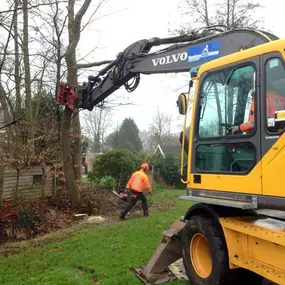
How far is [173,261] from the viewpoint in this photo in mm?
6531

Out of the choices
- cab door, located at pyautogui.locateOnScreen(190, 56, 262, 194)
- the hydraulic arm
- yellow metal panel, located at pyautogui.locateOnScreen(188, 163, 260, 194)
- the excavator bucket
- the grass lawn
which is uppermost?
the hydraulic arm

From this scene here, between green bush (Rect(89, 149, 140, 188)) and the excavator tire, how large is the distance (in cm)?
1468

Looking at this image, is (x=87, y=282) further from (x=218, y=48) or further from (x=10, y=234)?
(x=10, y=234)

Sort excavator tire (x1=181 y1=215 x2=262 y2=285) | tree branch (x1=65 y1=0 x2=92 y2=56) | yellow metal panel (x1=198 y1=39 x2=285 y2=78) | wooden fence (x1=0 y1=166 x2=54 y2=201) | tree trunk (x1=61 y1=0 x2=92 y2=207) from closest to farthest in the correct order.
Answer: yellow metal panel (x1=198 y1=39 x2=285 y2=78) → excavator tire (x1=181 y1=215 x2=262 y2=285) → tree trunk (x1=61 y1=0 x2=92 y2=207) → tree branch (x1=65 y1=0 x2=92 y2=56) → wooden fence (x1=0 y1=166 x2=54 y2=201)

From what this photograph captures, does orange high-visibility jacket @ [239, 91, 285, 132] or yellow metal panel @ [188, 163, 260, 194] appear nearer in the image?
orange high-visibility jacket @ [239, 91, 285, 132]

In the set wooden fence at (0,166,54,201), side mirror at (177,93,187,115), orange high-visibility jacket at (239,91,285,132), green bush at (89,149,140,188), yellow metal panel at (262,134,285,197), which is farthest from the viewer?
green bush at (89,149,140,188)

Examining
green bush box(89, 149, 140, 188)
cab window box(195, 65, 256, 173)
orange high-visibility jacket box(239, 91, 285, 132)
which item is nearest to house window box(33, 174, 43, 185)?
green bush box(89, 149, 140, 188)

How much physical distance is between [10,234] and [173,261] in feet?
23.1

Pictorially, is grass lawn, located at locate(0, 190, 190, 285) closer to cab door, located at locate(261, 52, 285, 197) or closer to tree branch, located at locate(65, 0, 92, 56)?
cab door, located at locate(261, 52, 285, 197)

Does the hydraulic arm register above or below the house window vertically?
above

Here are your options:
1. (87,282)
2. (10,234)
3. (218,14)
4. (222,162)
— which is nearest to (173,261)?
(87,282)

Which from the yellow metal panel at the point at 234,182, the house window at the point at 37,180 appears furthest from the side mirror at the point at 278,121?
the house window at the point at 37,180

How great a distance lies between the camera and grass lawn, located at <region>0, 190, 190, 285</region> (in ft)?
21.7

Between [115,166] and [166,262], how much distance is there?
571 inches
